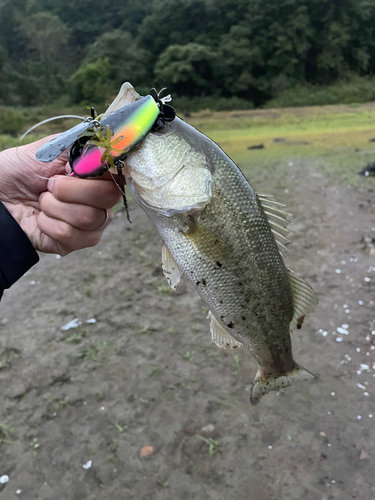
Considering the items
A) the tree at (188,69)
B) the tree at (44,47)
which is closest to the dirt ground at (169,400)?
the tree at (188,69)

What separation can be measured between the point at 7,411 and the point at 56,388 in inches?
13.6

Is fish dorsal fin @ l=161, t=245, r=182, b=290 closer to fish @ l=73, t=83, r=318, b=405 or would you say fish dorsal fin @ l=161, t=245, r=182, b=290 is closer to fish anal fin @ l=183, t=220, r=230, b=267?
fish @ l=73, t=83, r=318, b=405

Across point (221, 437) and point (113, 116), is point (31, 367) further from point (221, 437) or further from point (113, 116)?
point (113, 116)

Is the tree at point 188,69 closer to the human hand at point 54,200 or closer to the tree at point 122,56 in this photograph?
the tree at point 122,56

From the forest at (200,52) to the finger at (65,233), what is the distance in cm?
1694

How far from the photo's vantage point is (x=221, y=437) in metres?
2.29

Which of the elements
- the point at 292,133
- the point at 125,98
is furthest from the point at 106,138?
the point at 292,133

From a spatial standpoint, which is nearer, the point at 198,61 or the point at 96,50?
the point at 198,61

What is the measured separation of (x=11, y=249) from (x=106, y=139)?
0.69 m

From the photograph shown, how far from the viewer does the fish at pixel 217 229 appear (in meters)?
1.13

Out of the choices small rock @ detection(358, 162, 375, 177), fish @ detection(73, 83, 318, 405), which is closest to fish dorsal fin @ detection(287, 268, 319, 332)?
fish @ detection(73, 83, 318, 405)

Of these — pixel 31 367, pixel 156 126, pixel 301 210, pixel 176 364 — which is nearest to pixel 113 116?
pixel 156 126

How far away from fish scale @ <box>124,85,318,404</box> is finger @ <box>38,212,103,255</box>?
33cm

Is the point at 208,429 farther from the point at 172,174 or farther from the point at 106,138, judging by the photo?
the point at 106,138
